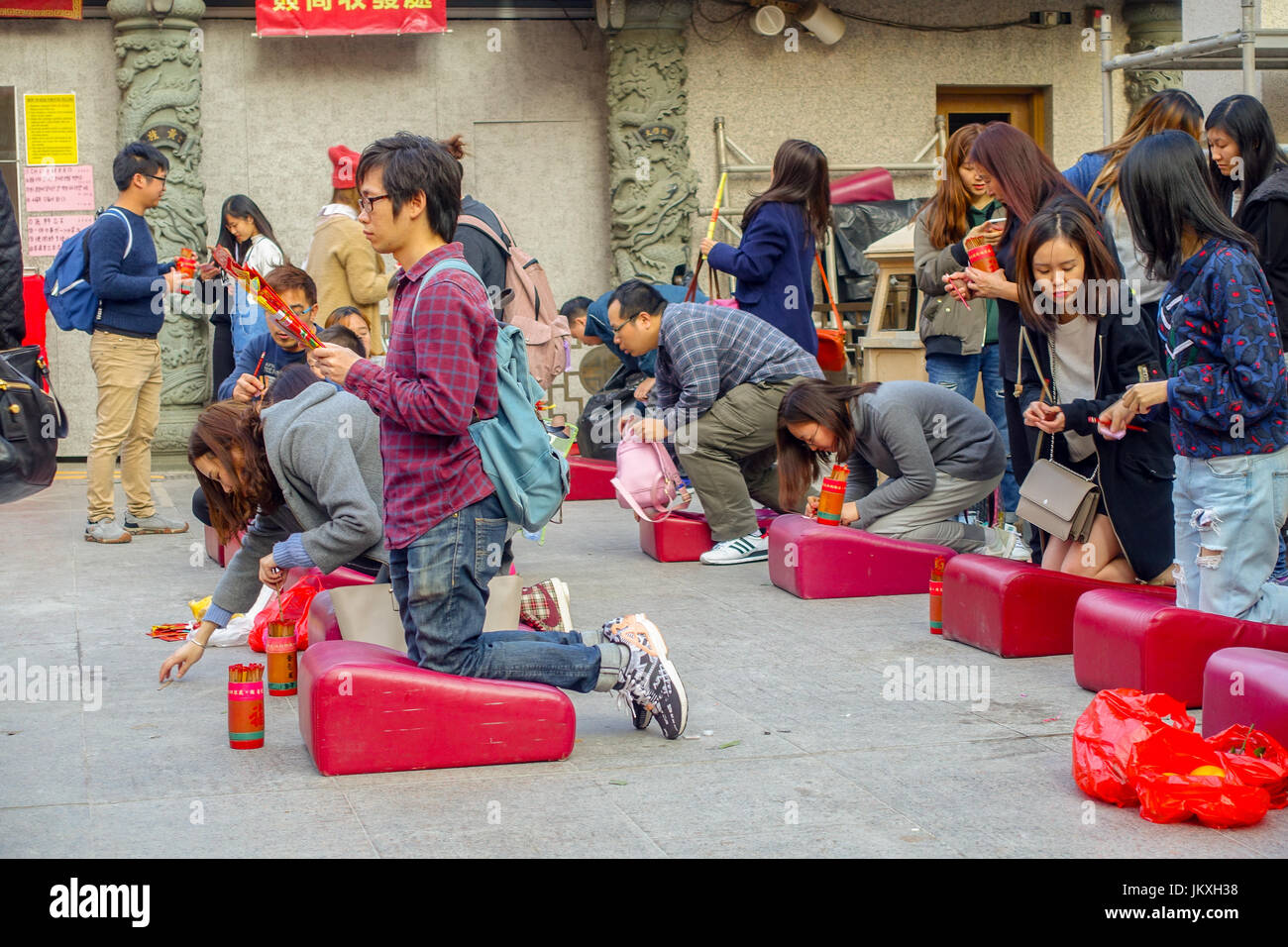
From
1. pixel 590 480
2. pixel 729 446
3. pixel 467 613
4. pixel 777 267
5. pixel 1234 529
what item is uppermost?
pixel 777 267

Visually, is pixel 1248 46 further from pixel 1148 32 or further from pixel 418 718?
pixel 418 718

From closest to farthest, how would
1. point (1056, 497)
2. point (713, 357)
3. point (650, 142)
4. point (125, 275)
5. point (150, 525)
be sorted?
1. point (1056, 497)
2. point (713, 357)
3. point (125, 275)
4. point (150, 525)
5. point (650, 142)

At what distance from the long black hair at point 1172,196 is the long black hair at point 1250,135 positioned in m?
1.07

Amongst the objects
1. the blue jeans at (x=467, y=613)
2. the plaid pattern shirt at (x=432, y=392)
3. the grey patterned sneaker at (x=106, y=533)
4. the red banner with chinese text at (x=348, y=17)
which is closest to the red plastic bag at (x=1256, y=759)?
the blue jeans at (x=467, y=613)

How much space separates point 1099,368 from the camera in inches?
194

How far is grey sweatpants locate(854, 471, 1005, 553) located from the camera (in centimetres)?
645

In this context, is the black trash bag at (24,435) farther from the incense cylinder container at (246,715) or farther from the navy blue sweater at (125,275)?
the navy blue sweater at (125,275)

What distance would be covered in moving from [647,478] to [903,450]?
61.2 inches

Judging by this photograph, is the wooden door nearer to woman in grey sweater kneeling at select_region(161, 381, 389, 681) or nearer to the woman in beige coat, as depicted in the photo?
the woman in beige coat

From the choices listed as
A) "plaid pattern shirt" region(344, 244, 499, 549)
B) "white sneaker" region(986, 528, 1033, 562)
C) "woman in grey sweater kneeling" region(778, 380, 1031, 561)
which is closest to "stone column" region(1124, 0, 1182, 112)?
"white sneaker" region(986, 528, 1033, 562)

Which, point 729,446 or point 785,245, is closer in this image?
point 729,446

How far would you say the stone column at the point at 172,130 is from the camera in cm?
1059

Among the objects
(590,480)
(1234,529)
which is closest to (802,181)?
(590,480)
